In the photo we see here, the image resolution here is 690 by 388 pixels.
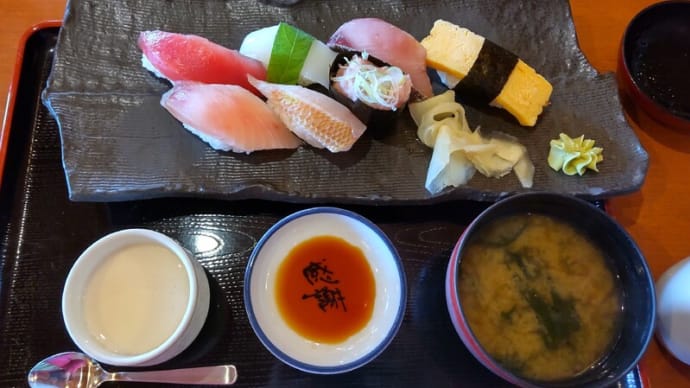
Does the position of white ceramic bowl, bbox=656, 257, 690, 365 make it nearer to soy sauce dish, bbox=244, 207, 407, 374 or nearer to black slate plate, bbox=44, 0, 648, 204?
black slate plate, bbox=44, 0, 648, 204

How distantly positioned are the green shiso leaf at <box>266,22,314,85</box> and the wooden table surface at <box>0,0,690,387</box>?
78 cm

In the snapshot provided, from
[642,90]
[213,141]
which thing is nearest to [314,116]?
[213,141]

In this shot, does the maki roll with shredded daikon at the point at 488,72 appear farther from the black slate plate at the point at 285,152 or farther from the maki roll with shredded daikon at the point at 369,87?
the maki roll with shredded daikon at the point at 369,87

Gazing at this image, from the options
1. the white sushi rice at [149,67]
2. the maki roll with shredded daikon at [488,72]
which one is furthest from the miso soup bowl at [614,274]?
the white sushi rice at [149,67]

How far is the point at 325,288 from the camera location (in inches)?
53.9

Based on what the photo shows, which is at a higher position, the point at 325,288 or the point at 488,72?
the point at 488,72

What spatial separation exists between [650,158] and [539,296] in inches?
28.1

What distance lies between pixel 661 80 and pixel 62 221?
1796 millimetres

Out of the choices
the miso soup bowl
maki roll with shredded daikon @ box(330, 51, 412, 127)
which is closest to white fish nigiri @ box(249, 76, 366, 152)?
maki roll with shredded daikon @ box(330, 51, 412, 127)

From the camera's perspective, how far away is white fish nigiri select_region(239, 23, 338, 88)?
1.56 meters

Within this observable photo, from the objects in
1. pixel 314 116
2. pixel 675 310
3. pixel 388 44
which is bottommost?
pixel 675 310

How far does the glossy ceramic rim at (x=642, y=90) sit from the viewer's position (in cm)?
165

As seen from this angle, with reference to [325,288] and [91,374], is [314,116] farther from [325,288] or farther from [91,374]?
[91,374]

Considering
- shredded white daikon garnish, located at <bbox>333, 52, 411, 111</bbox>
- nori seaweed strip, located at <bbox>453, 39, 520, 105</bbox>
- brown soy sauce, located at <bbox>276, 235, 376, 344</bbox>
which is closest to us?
brown soy sauce, located at <bbox>276, 235, 376, 344</bbox>
